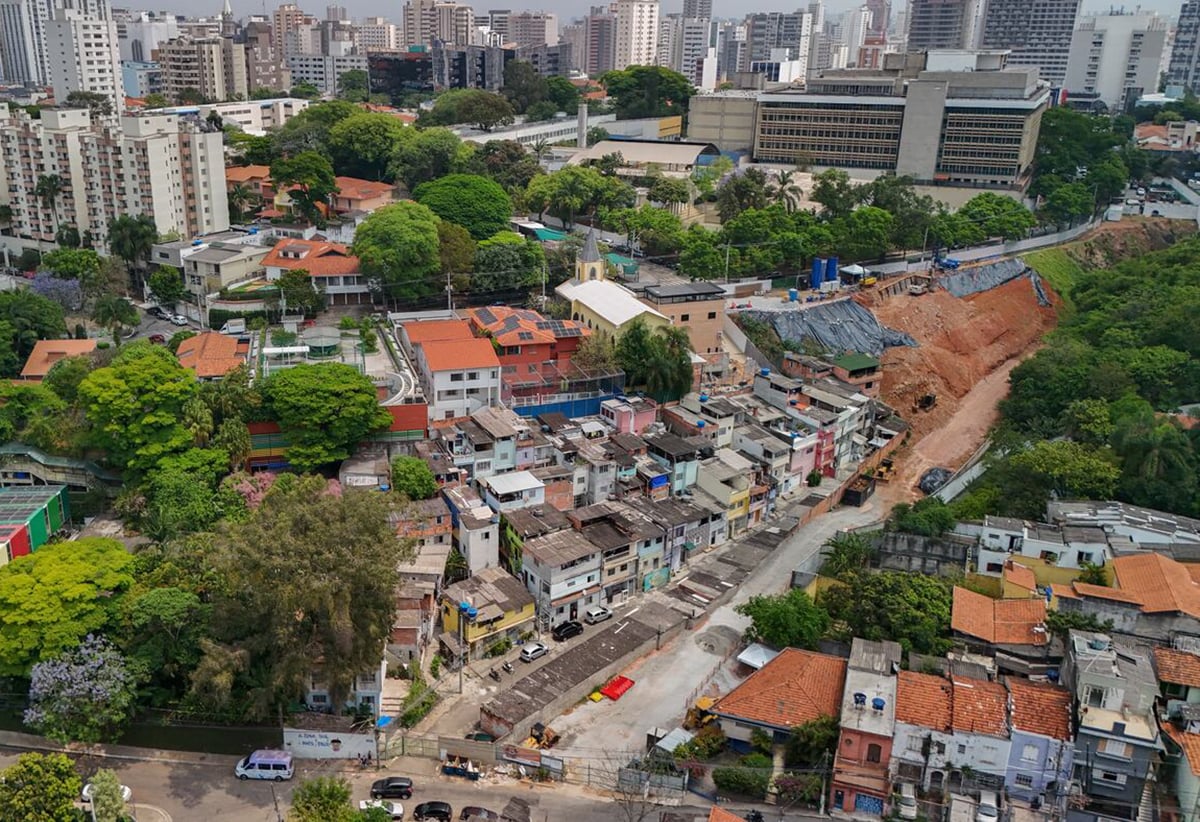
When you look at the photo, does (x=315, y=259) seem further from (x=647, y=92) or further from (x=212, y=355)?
(x=647, y=92)

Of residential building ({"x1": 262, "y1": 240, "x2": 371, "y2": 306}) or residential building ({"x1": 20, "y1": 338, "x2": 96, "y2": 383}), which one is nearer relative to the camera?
residential building ({"x1": 20, "y1": 338, "x2": 96, "y2": 383})

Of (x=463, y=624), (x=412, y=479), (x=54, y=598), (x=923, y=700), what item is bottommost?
(x=463, y=624)

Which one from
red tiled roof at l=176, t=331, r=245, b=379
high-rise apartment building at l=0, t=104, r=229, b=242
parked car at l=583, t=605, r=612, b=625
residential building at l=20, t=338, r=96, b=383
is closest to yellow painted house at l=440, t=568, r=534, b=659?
parked car at l=583, t=605, r=612, b=625

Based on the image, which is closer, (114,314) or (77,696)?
(77,696)

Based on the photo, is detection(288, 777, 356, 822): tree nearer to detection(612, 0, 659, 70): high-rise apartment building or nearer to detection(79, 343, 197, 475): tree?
detection(79, 343, 197, 475): tree

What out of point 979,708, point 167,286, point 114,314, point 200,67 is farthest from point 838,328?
point 200,67

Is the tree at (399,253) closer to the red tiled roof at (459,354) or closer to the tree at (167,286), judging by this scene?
the red tiled roof at (459,354)

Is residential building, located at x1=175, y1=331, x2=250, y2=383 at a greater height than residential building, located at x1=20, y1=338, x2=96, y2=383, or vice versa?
residential building, located at x1=175, y1=331, x2=250, y2=383
